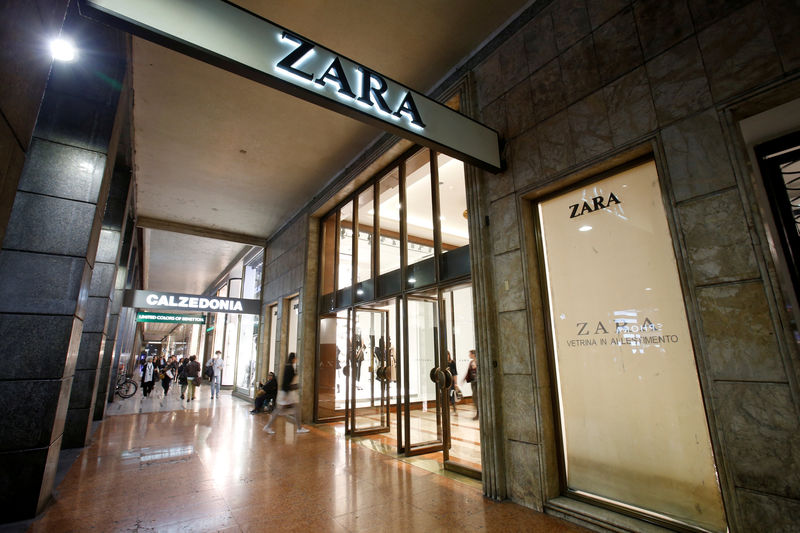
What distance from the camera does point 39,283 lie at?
3637mm

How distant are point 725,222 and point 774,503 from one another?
68.5 inches

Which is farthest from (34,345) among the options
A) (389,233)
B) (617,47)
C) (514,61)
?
(617,47)

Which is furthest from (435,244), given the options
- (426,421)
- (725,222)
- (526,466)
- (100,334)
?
(100,334)

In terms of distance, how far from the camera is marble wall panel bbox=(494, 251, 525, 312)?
3.88 meters

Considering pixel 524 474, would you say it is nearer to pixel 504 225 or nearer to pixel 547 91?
pixel 504 225

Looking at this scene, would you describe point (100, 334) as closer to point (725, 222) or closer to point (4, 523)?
point (4, 523)

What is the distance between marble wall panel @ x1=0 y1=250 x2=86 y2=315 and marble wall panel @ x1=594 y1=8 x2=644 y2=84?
5.45 metres

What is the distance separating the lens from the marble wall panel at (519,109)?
13.2 ft

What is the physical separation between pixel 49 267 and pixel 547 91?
528 centimetres

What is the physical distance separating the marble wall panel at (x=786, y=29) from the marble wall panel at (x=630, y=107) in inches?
29.4

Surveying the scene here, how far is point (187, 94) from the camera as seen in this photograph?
5781mm

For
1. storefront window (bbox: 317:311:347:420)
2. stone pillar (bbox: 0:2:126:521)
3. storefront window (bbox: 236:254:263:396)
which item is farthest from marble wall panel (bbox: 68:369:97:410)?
storefront window (bbox: 236:254:263:396)

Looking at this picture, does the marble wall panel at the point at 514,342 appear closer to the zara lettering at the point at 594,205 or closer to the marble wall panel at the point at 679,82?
the zara lettering at the point at 594,205

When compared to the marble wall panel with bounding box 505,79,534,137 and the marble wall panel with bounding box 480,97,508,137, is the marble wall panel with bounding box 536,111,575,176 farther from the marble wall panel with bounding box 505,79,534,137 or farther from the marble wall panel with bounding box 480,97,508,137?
the marble wall panel with bounding box 480,97,508,137
